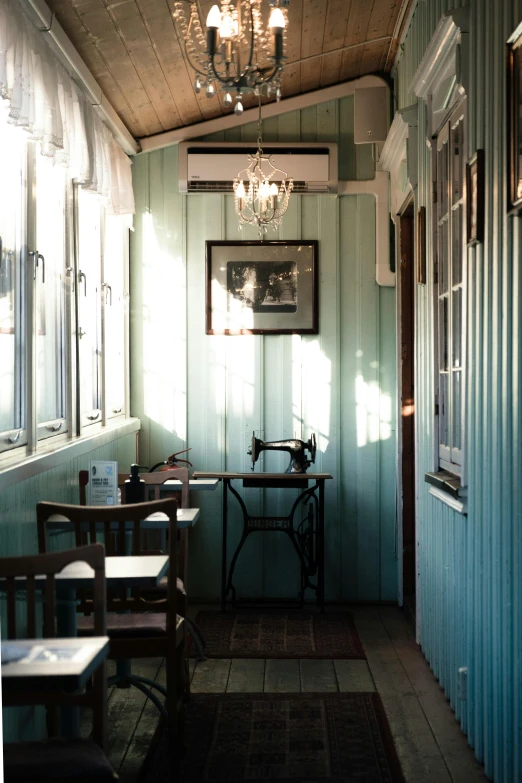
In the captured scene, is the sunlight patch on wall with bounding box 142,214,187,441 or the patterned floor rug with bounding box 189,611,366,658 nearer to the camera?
the patterned floor rug with bounding box 189,611,366,658

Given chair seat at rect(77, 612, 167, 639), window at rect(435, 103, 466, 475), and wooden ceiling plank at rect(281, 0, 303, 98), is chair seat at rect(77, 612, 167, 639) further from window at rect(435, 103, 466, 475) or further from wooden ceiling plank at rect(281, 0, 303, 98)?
wooden ceiling plank at rect(281, 0, 303, 98)

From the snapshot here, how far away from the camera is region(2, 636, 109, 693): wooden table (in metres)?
1.74

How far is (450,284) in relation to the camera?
4.00 metres

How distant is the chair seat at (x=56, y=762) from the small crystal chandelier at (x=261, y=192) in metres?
3.68

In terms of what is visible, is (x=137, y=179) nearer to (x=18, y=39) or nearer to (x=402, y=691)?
(x=18, y=39)

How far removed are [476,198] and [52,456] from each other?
6.72 feet

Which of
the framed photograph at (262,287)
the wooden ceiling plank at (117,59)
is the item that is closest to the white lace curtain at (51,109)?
the wooden ceiling plank at (117,59)

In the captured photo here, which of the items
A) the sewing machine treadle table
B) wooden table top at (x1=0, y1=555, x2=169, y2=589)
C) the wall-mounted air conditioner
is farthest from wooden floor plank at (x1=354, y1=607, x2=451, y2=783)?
the wall-mounted air conditioner

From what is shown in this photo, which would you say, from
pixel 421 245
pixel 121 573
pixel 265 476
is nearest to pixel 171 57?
pixel 421 245

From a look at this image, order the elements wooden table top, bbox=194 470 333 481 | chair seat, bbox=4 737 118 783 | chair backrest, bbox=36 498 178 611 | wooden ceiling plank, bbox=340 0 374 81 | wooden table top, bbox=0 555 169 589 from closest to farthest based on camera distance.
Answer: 1. chair seat, bbox=4 737 118 783
2. wooden table top, bbox=0 555 169 589
3. chair backrest, bbox=36 498 178 611
4. wooden ceiling plank, bbox=340 0 374 81
5. wooden table top, bbox=194 470 333 481

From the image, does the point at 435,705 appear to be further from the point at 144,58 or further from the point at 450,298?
the point at 144,58

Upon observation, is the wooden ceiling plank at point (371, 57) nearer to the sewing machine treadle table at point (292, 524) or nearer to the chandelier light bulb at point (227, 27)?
the chandelier light bulb at point (227, 27)

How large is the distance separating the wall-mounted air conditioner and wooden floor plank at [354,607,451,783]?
9.82 ft

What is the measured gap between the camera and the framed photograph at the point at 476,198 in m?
3.22
